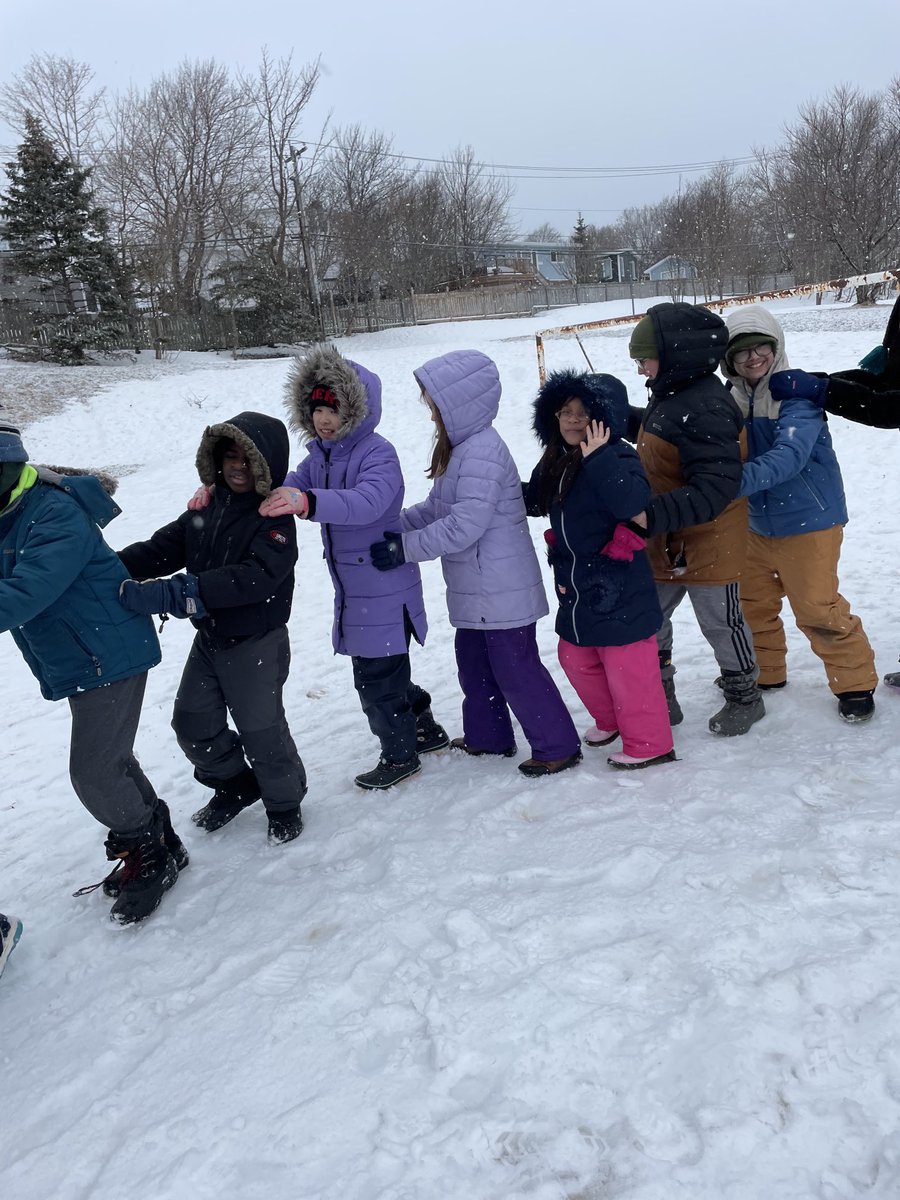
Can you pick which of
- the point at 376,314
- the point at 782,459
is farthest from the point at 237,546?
the point at 376,314

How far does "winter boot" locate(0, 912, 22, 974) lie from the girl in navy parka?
2376 millimetres

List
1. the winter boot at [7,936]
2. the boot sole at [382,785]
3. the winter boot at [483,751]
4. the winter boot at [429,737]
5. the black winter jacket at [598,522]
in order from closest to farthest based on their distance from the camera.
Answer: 1. the winter boot at [7,936]
2. the black winter jacket at [598,522]
3. the boot sole at [382,785]
4. the winter boot at [483,751]
5. the winter boot at [429,737]

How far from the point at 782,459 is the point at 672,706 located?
1252mm

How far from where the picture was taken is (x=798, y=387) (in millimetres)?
3510

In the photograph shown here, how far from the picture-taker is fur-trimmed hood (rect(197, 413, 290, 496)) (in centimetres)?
308

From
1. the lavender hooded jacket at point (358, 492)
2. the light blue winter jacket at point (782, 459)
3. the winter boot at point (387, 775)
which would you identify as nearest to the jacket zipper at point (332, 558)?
the lavender hooded jacket at point (358, 492)

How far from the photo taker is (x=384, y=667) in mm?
3592

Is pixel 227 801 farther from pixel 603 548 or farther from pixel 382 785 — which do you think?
pixel 603 548

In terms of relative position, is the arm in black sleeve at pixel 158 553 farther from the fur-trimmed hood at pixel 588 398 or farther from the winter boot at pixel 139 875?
the fur-trimmed hood at pixel 588 398

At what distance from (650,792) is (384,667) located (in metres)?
1.22

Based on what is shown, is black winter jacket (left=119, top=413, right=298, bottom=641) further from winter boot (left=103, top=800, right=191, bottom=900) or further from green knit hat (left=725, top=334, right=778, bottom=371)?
green knit hat (left=725, top=334, right=778, bottom=371)

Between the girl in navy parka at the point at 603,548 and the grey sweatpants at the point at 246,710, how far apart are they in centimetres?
122

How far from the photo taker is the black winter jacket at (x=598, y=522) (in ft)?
10.5

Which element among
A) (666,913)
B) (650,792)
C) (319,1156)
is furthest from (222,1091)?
(650,792)
